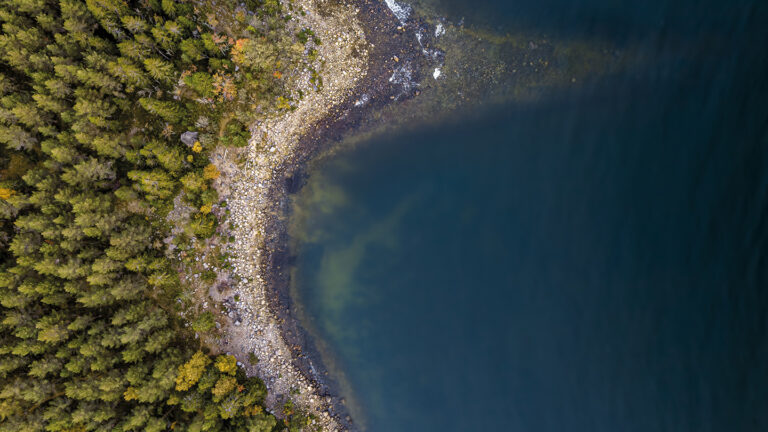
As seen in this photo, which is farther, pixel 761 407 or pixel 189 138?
pixel 189 138

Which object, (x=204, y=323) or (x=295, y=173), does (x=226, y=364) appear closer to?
(x=204, y=323)

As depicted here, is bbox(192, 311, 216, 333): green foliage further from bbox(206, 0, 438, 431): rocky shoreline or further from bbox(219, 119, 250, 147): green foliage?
bbox(219, 119, 250, 147): green foliage

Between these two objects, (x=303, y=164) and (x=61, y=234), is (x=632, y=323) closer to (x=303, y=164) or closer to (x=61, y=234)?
(x=303, y=164)

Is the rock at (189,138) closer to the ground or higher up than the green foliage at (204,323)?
higher up

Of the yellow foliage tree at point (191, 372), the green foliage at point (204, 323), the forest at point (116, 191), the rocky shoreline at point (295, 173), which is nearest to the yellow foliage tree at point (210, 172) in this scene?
the forest at point (116, 191)

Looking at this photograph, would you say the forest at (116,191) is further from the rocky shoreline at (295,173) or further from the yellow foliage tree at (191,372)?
the rocky shoreline at (295,173)

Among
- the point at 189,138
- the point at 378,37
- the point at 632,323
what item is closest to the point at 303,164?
the point at 189,138

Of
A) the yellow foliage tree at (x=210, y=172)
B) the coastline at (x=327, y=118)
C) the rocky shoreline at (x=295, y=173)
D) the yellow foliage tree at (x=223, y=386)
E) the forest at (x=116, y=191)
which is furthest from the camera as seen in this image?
the rocky shoreline at (x=295, y=173)
